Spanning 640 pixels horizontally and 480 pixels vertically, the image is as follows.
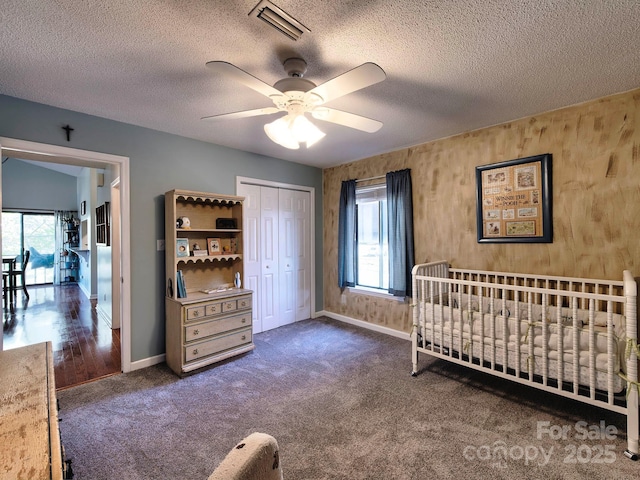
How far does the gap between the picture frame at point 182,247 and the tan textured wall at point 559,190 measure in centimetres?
257

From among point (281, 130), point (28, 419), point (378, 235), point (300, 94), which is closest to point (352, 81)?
point (300, 94)

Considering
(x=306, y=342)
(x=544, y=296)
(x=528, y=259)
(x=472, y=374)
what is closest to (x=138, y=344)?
(x=306, y=342)

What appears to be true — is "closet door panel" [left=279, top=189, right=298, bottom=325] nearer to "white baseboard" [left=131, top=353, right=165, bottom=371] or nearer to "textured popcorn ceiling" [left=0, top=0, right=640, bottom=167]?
"white baseboard" [left=131, top=353, right=165, bottom=371]

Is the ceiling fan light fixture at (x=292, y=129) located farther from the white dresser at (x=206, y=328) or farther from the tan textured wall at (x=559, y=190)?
the tan textured wall at (x=559, y=190)

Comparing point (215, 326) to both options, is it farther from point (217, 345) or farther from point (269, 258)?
point (269, 258)

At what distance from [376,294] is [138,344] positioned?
2.79m

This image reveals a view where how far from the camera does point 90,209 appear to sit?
6.12 meters

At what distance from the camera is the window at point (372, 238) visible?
3.96m

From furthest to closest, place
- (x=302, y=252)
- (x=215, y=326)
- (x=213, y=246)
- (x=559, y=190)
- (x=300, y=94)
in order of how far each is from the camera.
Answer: (x=302, y=252)
(x=213, y=246)
(x=215, y=326)
(x=559, y=190)
(x=300, y=94)

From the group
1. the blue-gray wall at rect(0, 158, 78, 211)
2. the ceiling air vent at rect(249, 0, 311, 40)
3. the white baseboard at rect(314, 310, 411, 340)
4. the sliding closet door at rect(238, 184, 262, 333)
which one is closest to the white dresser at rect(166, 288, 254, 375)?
the sliding closet door at rect(238, 184, 262, 333)

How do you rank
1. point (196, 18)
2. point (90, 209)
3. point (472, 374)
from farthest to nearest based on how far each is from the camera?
point (90, 209), point (472, 374), point (196, 18)

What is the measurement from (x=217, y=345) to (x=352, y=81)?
260cm

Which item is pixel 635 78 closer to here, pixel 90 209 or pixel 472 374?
pixel 472 374

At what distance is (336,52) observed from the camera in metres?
1.74
